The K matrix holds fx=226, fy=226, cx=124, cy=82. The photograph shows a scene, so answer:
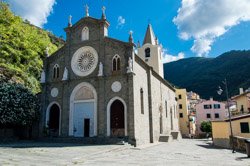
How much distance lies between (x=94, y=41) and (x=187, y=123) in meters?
39.2

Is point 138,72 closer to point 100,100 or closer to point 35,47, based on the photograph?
point 100,100

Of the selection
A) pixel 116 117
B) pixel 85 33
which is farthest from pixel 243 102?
pixel 85 33

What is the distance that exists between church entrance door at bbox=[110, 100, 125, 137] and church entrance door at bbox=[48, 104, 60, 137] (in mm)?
7196

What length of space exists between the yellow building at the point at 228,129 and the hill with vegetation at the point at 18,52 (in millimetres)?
26686

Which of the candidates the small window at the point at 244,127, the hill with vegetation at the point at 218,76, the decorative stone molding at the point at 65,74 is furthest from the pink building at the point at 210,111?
the decorative stone molding at the point at 65,74

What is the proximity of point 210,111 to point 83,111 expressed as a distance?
43.9 meters

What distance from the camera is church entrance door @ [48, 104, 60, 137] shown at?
1025 inches

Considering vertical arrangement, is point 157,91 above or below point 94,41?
below

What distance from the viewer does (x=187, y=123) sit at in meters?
56.8

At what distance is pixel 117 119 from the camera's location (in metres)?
23.2

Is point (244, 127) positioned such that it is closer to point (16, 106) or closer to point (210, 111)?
point (16, 106)

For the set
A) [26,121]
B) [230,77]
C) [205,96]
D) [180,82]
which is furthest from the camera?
[180,82]

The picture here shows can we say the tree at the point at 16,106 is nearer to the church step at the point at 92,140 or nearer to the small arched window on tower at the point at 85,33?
the church step at the point at 92,140

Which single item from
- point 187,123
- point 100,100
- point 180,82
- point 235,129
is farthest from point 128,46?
point 180,82
